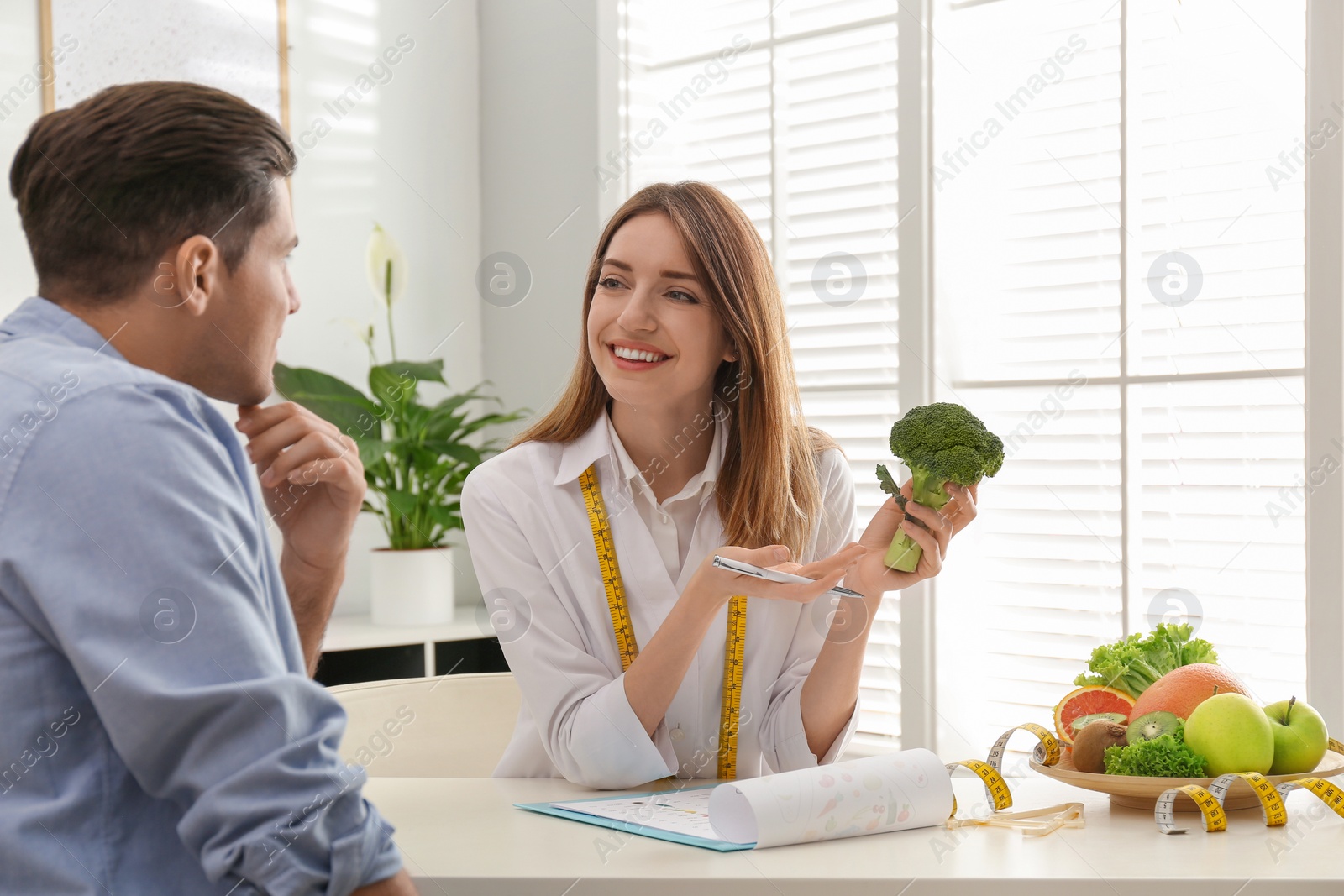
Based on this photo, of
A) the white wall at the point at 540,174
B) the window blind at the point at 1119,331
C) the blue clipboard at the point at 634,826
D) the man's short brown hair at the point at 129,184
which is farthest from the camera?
the white wall at the point at 540,174

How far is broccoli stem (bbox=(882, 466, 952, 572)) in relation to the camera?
1826 mm

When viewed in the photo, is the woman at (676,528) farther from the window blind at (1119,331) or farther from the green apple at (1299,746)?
the window blind at (1119,331)

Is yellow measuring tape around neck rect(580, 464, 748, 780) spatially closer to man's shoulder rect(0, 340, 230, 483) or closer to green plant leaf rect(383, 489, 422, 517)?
man's shoulder rect(0, 340, 230, 483)

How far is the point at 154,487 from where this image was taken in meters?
0.94

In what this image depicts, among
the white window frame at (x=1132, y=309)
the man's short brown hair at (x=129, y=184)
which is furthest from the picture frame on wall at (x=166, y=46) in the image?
the man's short brown hair at (x=129, y=184)

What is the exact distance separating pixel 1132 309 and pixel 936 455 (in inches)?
68.4

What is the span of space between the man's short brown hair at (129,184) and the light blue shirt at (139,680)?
0.18m

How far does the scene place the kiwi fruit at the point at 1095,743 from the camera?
1596 mm

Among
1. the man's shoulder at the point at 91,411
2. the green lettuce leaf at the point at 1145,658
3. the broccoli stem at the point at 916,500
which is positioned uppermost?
the man's shoulder at the point at 91,411

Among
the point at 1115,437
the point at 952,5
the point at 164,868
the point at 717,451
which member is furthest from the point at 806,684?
the point at 952,5

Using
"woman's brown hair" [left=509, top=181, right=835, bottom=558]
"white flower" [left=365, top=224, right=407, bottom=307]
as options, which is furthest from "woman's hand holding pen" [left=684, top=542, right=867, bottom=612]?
"white flower" [left=365, top=224, right=407, bottom=307]

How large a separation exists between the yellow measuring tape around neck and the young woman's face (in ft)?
0.91

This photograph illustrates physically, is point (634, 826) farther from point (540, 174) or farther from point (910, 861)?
point (540, 174)

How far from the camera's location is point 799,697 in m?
2.15
